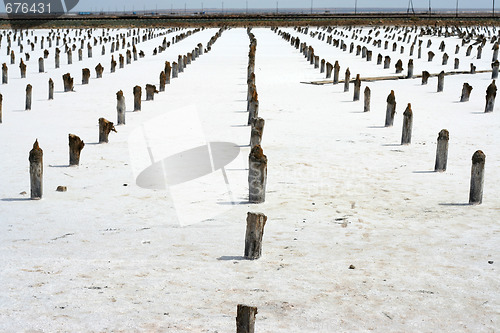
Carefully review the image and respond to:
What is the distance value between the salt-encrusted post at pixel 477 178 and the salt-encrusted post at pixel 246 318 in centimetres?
606

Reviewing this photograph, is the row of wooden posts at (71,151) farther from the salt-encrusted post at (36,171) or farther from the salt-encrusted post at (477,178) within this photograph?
the salt-encrusted post at (477,178)

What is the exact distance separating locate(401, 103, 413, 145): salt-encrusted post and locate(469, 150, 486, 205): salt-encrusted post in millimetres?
4679

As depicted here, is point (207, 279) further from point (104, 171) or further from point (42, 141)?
point (42, 141)

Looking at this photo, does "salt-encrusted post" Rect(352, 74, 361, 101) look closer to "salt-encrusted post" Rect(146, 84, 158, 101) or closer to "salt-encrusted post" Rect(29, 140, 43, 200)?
"salt-encrusted post" Rect(146, 84, 158, 101)

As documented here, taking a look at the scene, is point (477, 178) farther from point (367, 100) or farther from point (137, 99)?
point (137, 99)

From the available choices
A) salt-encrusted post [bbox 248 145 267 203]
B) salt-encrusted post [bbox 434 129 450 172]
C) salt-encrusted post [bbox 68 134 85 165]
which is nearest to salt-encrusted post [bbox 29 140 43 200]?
salt-encrusted post [bbox 68 134 85 165]

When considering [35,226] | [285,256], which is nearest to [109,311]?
[285,256]

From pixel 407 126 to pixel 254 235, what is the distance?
8108 mm

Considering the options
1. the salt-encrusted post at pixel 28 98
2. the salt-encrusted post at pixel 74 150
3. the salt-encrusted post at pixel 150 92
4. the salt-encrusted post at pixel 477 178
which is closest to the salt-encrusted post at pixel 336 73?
the salt-encrusted post at pixel 150 92

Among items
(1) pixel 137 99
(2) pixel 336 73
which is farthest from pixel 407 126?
(2) pixel 336 73

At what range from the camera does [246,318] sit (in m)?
5.93

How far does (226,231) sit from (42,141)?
7811 millimetres

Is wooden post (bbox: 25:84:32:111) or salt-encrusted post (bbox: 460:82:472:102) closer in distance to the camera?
wooden post (bbox: 25:84:32:111)

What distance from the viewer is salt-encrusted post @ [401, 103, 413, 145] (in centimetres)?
1553
